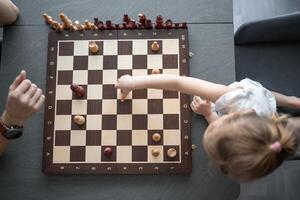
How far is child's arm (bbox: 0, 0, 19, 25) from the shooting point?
1.35m

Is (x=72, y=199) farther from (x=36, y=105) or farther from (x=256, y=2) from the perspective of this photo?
(x=256, y=2)

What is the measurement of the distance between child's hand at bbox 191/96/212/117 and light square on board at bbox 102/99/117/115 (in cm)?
29

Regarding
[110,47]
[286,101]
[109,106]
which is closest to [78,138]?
[109,106]

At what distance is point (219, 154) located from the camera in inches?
42.3

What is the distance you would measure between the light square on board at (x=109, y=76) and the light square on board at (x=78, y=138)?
208 mm

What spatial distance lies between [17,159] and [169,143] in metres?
0.56

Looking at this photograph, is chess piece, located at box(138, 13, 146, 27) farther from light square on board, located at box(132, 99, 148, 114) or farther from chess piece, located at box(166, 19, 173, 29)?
light square on board, located at box(132, 99, 148, 114)

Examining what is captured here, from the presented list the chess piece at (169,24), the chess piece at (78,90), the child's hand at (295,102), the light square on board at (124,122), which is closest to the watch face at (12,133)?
the chess piece at (78,90)

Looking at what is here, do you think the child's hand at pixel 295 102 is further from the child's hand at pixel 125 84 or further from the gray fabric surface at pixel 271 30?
the child's hand at pixel 125 84

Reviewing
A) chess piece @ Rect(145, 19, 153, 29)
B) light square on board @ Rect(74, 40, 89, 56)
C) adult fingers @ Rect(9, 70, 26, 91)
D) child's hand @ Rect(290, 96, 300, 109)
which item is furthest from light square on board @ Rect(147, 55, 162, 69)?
child's hand @ Rect(290, 96, 300, 109)

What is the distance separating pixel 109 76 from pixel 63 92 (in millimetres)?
183

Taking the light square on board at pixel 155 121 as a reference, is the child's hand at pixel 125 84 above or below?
above

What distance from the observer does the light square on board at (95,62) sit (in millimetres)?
1401

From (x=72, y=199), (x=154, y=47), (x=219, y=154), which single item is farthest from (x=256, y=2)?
(x=72, y=199)
